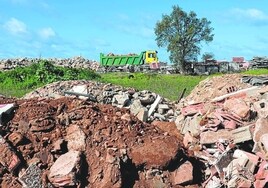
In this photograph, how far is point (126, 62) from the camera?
145ft

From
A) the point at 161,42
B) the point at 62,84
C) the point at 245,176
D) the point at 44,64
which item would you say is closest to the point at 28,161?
the point at 245,176

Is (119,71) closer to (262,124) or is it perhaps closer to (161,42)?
(161,42)

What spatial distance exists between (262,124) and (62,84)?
25.3ft

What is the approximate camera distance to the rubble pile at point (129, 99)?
11.3 metres

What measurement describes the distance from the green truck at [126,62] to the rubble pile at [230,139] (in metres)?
32.8

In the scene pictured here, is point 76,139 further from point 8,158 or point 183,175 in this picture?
point 183,175

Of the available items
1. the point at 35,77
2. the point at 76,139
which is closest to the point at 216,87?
the point at 76,139

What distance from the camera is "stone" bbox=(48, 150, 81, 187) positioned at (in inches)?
310

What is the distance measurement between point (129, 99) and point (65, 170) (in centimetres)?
474

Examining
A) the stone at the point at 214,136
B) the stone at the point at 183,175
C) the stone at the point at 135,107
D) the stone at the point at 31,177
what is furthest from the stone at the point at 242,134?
the stone at the point at 31,177

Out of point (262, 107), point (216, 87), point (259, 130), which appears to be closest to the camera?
point (259, 130)

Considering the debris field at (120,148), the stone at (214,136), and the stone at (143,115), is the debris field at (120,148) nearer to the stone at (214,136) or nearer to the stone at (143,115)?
the stone at (214,136)

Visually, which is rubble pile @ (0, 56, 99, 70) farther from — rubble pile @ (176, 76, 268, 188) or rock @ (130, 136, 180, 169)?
rock @ (130, 136, 180, 169)

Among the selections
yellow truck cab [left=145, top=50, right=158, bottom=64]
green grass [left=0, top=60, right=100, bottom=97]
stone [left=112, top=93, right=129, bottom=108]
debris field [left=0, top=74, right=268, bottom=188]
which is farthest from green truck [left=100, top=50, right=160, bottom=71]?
debris field [left=0, top=74, right=268, bottom=188]
